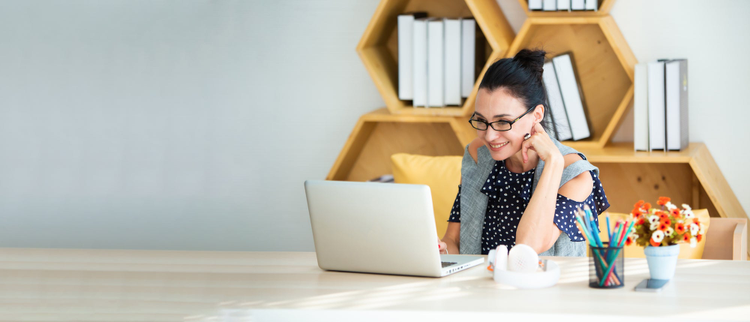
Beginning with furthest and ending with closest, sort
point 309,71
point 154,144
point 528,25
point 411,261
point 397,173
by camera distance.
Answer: point 154,144
point 309,71
point 397,173
point 528,25
point 411,261

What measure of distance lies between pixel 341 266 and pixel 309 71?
1.76 m

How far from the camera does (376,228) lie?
1.51m

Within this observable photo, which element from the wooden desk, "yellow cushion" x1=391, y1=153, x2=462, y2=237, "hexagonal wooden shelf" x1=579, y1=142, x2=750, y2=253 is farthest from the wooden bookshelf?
the wooden desk

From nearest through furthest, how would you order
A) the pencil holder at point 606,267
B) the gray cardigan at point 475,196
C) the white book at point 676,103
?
the pencil holder at point 606,267 < the gray cardigan at point 475,196 < the white book at point 676,103

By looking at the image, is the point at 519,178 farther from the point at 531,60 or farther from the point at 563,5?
the point at 563,5

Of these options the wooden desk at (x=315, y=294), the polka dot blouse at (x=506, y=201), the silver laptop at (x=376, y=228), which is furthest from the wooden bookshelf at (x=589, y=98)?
the silver laptop at (x=376, y=228)

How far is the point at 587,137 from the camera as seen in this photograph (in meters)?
2.68

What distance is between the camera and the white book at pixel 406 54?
8.87 feet

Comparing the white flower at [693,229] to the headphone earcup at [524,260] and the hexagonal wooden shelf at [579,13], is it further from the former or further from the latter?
the hexagonal wooden shelf at [579,13]

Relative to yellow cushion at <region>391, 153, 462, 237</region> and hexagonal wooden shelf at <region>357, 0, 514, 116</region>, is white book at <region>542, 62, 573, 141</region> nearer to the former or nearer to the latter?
hexagonal wooden shelf at <region>357, 0, 514, 116</region>

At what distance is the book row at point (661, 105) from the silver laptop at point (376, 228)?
4.03 ft

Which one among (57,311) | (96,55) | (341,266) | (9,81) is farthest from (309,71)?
(57,311)

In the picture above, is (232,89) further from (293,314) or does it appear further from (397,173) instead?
(293,314)

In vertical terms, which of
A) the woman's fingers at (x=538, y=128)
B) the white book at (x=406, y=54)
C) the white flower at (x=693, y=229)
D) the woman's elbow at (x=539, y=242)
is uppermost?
the white book at (x=406, y=54)
